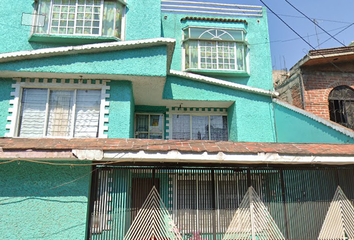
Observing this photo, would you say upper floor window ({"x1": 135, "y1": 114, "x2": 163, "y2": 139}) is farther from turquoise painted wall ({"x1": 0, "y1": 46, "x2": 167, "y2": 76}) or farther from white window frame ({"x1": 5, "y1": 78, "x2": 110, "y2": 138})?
turquoise painted wall ({"x1": 0, "y1": 46, "x2": 167, "y2": 76})

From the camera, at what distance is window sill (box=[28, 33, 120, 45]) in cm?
861

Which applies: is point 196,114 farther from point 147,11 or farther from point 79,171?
point 79,171

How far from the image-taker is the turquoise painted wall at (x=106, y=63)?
8.03m

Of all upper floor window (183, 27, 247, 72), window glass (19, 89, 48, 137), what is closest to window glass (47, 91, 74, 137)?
window glass (19, 89, 48, 137)

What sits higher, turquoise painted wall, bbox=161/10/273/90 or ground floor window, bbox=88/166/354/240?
turquoise painted wall, bbox=161/10/273/90

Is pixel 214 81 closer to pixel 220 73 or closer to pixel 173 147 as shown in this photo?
pixel 220 73

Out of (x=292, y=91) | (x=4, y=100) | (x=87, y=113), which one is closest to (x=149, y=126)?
(x=87, y=113)

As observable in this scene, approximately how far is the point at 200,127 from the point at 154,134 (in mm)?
1810

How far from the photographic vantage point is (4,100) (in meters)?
8.25

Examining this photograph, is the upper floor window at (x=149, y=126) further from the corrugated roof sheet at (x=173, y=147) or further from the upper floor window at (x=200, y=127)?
the corrugated roof sheet at (x=173, y=147)

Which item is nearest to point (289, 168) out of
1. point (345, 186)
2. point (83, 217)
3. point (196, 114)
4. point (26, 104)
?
point (345, 186)

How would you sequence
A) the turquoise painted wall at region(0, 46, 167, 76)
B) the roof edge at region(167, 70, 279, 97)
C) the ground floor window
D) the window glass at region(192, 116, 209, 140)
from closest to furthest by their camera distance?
1. the ground floor window
2. the turquoise painted wall at region(0, 46, 167, 76)
3. the roof edge at region(167, 70, 279, 97)
4. the window glass at region(192, 116, 209, 140)

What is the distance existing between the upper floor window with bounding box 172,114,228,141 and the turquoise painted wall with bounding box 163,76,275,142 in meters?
0.68

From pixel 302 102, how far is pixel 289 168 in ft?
18.8
